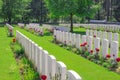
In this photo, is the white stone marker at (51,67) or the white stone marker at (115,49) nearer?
the white stone marker at (51,67)

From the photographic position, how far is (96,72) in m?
11.3

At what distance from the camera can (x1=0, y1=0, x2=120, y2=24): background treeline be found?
3784cm

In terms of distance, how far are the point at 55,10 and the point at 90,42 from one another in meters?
22.5

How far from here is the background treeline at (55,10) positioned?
3784 centimetres

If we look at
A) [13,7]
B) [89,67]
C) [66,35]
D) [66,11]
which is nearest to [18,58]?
[89,67]

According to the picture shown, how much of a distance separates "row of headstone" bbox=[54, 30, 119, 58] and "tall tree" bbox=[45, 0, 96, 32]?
44.0 feet

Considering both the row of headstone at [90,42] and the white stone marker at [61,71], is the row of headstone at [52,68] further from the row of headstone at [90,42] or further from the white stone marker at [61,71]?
the row of headstone at [90,42]

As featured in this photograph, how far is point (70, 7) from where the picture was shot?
1463 inches

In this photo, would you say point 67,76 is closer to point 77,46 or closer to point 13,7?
point 77,46

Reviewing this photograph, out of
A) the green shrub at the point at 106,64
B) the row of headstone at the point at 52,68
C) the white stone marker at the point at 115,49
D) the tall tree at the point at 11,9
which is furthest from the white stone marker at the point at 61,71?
the tall tree at the point at 11,9

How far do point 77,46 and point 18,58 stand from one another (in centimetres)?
427

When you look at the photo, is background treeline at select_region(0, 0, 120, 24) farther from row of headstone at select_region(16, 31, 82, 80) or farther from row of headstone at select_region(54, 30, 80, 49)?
row of headstone at select_region(16, 31, 82, 80)

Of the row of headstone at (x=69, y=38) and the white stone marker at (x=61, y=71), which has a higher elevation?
the white stone marker at (x=61, y=71)

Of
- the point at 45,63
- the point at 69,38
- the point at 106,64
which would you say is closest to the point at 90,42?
the point at 106,64
